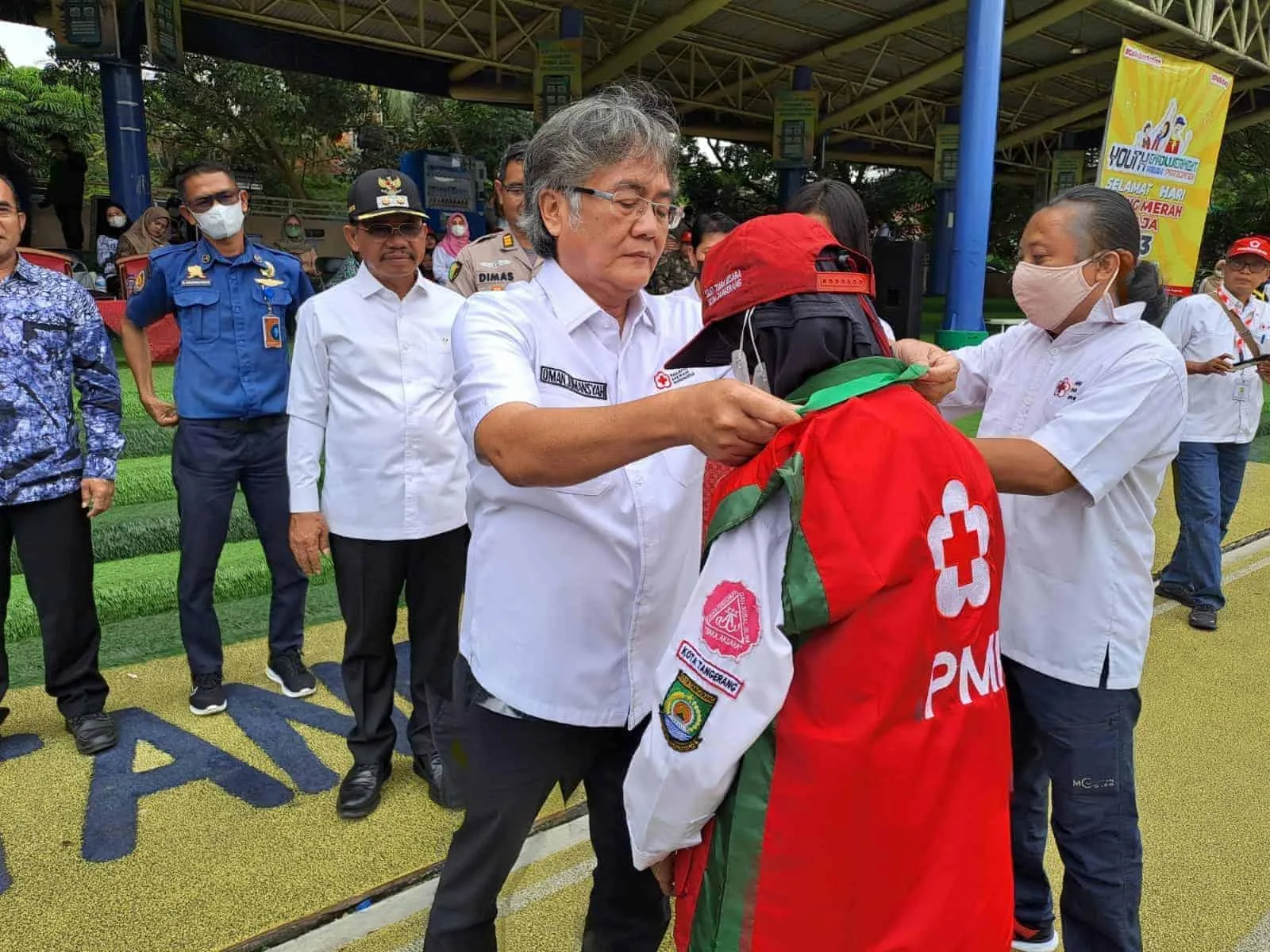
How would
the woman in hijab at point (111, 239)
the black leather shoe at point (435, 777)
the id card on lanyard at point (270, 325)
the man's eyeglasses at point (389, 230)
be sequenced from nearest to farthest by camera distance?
the man's eyeglasses at point (389, 230), the black leather shoe at point (435, 777), the id card on lanyard at point (270, 325), the woman in hijab at point (111, 239)

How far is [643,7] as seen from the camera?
13.1 m

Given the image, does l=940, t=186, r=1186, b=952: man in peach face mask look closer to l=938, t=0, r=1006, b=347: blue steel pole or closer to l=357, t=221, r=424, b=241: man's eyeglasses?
l=357, t=221, r=424, b=241: man's eyeglasses

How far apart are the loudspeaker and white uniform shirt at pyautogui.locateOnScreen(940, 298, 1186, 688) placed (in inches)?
485

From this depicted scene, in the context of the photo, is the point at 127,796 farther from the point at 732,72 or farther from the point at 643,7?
the point at 732,72

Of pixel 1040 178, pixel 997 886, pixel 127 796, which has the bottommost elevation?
pixel 127 796

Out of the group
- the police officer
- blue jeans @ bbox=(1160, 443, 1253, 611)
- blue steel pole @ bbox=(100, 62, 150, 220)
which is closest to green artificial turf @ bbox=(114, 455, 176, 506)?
the police officer

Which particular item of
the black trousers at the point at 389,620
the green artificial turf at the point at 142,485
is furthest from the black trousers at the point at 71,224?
the black trousers at the point at 389,620

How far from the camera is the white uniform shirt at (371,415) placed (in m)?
2.72

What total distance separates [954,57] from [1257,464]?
10314 millimetres

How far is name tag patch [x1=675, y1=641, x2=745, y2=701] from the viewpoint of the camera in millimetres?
1137

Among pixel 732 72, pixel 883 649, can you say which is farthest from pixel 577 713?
pixel 732 72

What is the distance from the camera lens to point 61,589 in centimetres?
309

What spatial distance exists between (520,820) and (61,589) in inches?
88.7

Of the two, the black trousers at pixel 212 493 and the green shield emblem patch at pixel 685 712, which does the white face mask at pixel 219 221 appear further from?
the green shield emblem patch at pixel 685 712
